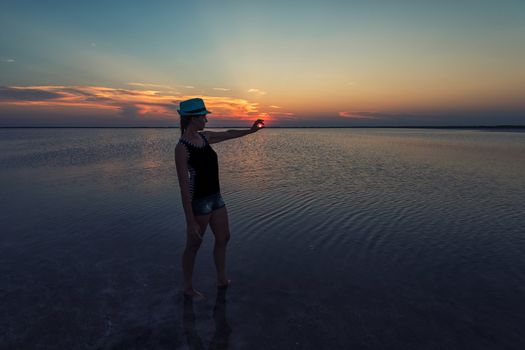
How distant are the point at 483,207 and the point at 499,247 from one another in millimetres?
3571

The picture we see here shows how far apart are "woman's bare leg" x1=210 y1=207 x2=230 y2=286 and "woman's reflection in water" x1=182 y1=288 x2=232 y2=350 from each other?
294 mm

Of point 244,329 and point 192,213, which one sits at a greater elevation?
point 192,213

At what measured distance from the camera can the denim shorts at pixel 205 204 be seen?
3942 mm

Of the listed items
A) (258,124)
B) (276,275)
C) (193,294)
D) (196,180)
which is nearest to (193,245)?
(193,294)

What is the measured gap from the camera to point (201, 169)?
3.88 metres

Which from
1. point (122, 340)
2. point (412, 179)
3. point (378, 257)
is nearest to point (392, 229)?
point (378, 257)

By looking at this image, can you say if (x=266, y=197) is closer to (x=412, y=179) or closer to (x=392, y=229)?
(x=392, y=229)

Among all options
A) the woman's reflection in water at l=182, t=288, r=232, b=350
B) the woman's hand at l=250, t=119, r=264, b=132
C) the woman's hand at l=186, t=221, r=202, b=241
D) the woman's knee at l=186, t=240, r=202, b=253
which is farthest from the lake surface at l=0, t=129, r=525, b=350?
the woman's hand at l=250, t=119, r=264, b=132

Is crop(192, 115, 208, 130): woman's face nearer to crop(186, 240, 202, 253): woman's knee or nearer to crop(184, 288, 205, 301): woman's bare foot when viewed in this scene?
crop(186, 240, 202, 253): woman's knee

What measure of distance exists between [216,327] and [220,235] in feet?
3.87

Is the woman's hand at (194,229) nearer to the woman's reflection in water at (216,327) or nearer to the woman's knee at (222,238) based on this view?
the woman's knee at (222,238)

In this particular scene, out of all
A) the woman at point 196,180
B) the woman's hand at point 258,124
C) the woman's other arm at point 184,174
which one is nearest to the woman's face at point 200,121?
the woman at point 196,180

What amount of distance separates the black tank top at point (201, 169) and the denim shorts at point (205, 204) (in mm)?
55

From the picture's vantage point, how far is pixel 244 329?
11.7ft
